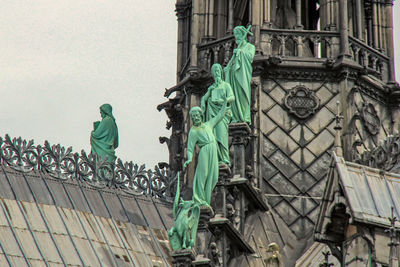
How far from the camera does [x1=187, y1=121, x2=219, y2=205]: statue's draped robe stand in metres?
42.5

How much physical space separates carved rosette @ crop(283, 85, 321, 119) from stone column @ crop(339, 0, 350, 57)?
1286 mm

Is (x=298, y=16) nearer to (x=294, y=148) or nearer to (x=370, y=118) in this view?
(x=370, y=118)

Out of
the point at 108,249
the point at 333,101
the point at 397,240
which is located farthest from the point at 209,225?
the point at 397,240

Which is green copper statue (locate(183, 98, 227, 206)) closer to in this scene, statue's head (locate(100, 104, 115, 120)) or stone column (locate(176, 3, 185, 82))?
statue's head (locate(100, 104, 115, 120))

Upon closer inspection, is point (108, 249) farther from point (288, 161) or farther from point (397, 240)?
point (397, 240)

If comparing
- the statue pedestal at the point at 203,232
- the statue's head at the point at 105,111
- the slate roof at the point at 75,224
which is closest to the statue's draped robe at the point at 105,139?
the statue's head at the point at 105,111

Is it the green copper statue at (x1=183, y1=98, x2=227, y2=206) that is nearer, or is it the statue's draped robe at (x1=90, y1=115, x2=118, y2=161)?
the green copper statue at (x1=183, y1=98, x2=227, y2=206)

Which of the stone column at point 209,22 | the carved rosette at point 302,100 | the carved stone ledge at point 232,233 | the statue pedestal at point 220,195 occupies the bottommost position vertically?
the carved stone ledge at point 232,233

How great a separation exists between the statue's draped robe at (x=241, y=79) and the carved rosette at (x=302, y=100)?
68.5 inches

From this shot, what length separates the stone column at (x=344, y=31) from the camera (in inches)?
1908

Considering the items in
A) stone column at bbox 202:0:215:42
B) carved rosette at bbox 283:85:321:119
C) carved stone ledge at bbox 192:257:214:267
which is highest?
stone column at bbox 202:0:215:42

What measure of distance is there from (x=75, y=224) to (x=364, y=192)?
12217mm

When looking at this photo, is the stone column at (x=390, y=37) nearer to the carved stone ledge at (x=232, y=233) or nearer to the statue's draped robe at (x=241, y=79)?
the statue's draped robe at (x=241, y=79)

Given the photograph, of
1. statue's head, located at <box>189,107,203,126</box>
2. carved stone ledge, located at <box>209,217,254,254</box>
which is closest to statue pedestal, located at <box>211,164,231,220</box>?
carved stone ledge, located at <box>209,217,254,254</box>
